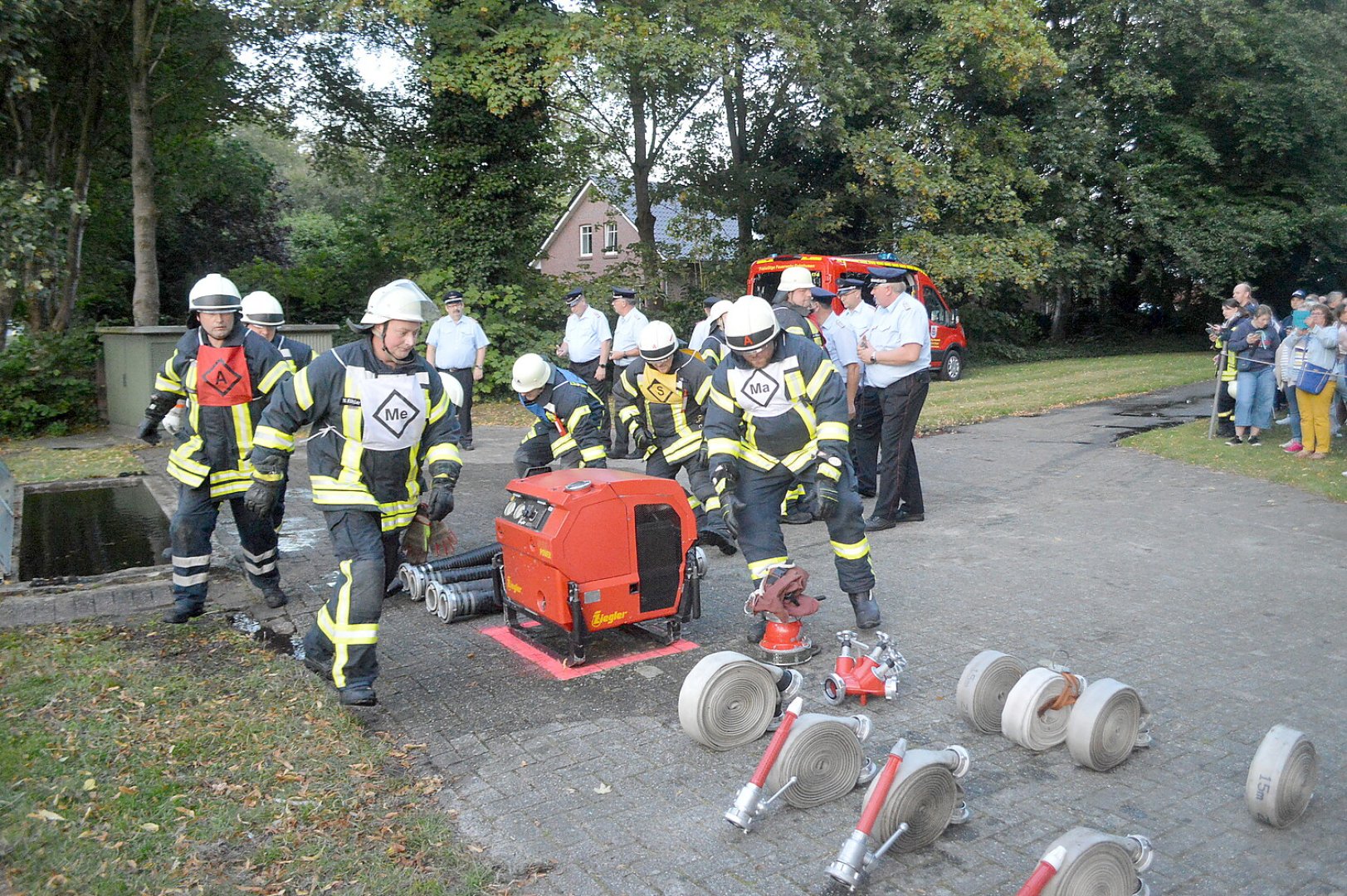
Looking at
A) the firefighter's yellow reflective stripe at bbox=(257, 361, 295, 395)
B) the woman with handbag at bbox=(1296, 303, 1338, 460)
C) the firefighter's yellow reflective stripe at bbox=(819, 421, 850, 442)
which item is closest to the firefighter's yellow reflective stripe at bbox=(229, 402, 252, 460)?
the firefighter's yellow reflective stripe at bbox=(257, 361, 295, 395)

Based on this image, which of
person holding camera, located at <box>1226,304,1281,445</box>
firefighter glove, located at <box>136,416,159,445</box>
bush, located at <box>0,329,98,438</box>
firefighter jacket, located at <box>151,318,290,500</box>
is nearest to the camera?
firefighter jacket, located at <box>151,318,290,500</box>

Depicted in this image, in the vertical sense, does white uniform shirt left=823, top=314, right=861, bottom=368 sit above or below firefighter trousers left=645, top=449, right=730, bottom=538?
above

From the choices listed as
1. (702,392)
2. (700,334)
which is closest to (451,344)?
(700,334)

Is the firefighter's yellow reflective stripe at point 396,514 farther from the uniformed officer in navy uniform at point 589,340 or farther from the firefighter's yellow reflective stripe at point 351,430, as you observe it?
the uniformed officer in navy uniform at point 589,340

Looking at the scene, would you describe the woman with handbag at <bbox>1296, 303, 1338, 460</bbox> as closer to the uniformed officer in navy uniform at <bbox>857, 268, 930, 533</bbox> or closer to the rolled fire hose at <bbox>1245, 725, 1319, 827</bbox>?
the uniformed officer in navy uniform at <bbox>857, 268, 930, 533</bbox>

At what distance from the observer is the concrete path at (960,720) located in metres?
3.64

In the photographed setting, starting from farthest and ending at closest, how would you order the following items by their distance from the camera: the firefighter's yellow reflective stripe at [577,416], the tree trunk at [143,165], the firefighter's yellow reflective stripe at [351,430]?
1. the tree trunk at [143,165]
2. the firefighter's yellow reflective stripe at [577,416]
3. the firefighter's yellow reflective stripe at [351,430]

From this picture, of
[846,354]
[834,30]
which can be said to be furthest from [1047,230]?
[846,354]

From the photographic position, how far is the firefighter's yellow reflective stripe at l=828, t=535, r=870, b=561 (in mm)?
5996

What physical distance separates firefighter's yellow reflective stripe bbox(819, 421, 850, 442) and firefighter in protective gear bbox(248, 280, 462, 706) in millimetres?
2154

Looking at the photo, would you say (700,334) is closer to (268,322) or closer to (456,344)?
(456,344)

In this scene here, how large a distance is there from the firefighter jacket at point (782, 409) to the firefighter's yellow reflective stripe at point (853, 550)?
54 cm

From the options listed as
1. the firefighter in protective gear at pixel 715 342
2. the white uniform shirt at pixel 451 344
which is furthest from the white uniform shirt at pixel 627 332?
the firefighter in protective gear at pixel 715 342

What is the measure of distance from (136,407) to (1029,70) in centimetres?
1938
